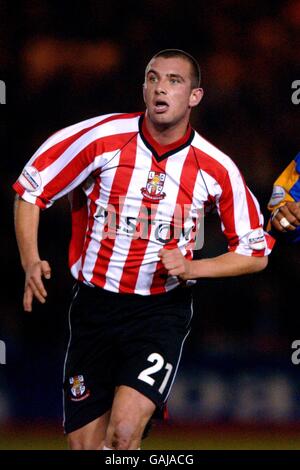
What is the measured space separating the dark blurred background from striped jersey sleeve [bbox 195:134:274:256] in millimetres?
1454

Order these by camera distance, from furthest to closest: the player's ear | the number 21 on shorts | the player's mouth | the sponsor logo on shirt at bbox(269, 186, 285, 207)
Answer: the sponsor logo on shirt at bbox(269, 186, 285, 207)
the player's ear
the player's mouth
the number 21 on shorts

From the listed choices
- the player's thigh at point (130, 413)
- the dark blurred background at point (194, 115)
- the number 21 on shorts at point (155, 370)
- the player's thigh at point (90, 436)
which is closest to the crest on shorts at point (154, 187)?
the number 21 on shorts at point (155, 370)

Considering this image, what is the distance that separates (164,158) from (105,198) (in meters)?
0.27

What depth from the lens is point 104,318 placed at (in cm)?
423

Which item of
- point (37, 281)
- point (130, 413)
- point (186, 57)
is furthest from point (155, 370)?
point (186, 57)

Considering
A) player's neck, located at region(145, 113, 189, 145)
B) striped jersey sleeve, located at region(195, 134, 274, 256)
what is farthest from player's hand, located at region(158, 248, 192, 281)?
player's neck, located at region(145, 113, 189, 145)

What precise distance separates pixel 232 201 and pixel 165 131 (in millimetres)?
362

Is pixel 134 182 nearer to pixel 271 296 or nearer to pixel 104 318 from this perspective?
pixel 104 318

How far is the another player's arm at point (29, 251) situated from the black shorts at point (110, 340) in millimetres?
295

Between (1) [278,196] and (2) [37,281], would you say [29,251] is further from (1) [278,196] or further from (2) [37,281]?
(1) [278,196]

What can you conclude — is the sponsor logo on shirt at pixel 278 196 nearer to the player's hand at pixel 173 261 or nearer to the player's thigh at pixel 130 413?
the player's hand at pixel 173 261

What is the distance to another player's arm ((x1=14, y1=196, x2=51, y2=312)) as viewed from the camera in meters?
3.88

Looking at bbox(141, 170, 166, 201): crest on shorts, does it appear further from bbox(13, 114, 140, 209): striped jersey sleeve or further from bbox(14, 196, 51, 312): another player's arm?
bbox(14, 196, 51, 312): another player's arm

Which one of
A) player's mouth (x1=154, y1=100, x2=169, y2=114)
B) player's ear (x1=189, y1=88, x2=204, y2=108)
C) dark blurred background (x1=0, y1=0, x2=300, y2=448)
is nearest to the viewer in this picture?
player's mouth (x1=154, y1=100, x2=169, y2=114)
